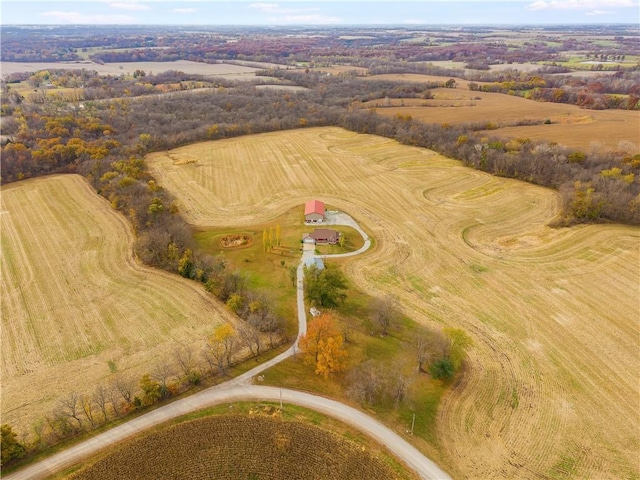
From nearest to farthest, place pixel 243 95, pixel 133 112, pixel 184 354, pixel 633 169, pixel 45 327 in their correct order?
pixel 184 354
pixel 45 327
pixel 633 169
pixel 133 112
pixel 243 95

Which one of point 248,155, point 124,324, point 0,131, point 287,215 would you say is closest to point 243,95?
point 248,155

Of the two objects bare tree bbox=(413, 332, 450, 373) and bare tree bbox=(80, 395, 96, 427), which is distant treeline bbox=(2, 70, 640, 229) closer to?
bare tree bbox=(80, 395, 96, 427)

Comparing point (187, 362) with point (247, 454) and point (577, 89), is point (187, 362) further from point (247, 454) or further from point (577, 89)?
point (577, 89)

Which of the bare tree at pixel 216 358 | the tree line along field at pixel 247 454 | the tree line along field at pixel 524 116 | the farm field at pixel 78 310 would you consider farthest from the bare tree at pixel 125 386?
the tree line along field at pixel 524 116

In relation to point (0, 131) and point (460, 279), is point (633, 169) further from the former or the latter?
point (0, 131)

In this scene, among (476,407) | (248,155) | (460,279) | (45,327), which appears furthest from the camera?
(248,155)
